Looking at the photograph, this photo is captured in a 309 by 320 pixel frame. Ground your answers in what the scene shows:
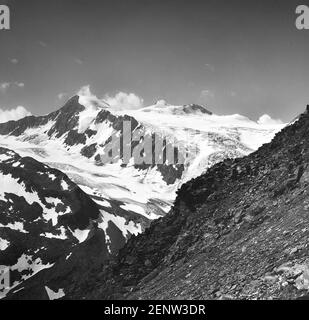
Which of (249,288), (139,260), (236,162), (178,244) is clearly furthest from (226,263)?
(236,162)

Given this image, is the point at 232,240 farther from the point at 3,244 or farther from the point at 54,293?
the point at 3,244

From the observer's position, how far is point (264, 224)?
46594 millimetres

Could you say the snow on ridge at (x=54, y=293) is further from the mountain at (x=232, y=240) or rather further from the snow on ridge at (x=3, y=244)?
the mountain at (x=232, y=240)

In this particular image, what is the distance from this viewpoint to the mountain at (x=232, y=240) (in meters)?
35.5

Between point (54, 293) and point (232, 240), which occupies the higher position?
point (232, 240)

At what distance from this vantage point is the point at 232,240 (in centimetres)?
4816

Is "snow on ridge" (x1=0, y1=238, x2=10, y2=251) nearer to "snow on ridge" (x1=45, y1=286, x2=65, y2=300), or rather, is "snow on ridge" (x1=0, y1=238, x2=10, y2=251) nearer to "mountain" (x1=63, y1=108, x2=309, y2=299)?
"snow on ridge" (x1=45, y1=286, x2=65, y2=300)

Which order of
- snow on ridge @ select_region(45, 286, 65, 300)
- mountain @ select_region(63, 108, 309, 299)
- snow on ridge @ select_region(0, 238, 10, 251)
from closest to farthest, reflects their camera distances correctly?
mountain @ select_region(63, 108, 309, 299)
snow on ridge @ select_region(45, 286, 65, 300)
snow on ridge @ select_region(0, 238, 10, 251)

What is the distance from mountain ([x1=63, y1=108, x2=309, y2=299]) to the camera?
35484 mm

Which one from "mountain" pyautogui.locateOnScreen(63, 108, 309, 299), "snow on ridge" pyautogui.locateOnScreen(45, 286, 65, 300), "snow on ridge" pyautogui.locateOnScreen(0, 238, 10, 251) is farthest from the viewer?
"snow on ridge" pyautogui.locateOnScreen(0, 238, 10, 251)

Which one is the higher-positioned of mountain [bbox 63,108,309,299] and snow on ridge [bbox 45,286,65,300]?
mountain [bbox 63,108,309,299]

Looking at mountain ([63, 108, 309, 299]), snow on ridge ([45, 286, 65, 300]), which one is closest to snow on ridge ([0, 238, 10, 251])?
snow on ridge ([45, 286, 65, 300])

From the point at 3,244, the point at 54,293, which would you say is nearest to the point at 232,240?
the point at 54,293
